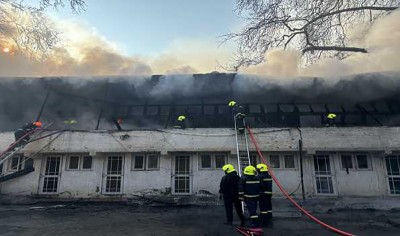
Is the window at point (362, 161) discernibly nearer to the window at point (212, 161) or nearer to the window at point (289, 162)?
the window at point (289, 162)

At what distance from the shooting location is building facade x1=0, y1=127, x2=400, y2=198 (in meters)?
11.1

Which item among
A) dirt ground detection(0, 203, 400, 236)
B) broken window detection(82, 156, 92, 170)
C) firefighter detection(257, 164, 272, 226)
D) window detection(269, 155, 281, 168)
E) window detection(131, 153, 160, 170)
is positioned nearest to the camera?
dirt ground detection(0, 203, 400, 236)

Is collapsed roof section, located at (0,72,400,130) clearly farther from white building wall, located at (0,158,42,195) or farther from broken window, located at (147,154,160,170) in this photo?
white building wall, located at (0,158,42,195)

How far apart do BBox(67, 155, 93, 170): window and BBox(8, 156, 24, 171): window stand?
190 centimetres

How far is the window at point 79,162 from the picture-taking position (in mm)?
11992

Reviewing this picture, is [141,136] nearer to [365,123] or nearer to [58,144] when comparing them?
[58,144]

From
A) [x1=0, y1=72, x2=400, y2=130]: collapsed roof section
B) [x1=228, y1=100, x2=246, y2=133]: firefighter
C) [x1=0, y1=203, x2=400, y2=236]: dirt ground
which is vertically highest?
[x1=0, y1=72, x2=400, y2=130]: collapsed roof section

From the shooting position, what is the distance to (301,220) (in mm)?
8555

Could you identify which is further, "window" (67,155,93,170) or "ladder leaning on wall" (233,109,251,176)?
"window" (67,155,93,170)

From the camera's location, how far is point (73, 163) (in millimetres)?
12102

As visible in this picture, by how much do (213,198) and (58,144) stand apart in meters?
6.48

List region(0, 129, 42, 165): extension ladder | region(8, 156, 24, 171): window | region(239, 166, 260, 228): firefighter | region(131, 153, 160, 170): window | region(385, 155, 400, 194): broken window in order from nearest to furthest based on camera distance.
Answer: region(239, 166, 260, 228): firefighter → region(385, 155, 400, 194): broken window → region(0, 129, 42, 165): extension ladder → region(131, 153, 160, 170): window → region(8, 156, 24, 171): window

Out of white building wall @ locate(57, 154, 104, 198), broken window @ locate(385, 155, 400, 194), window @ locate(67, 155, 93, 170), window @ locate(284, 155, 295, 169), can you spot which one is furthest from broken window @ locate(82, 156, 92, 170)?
broken window @ locate(385, 155, 400, 194)

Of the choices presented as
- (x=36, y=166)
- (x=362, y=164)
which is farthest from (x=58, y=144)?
(x=362, y=164)
